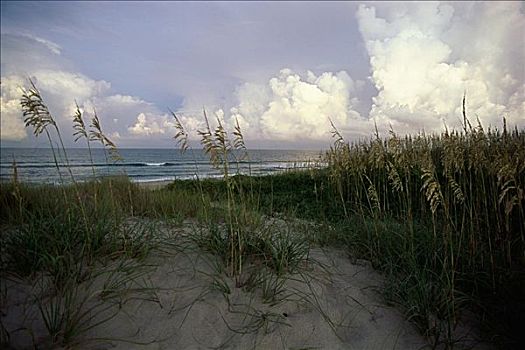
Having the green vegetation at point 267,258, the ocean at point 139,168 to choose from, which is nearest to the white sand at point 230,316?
the green vegetation at point 267,258

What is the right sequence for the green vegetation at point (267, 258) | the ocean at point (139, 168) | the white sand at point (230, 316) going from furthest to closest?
the ocean at point (139, 168) → the green vegetation at point (267, 258) → the white sand at point (230, 316)

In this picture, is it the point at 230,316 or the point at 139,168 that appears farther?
the point at 139,168

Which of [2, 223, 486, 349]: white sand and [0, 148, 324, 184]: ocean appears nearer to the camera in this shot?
[2, 223, 486, 349]: white sand

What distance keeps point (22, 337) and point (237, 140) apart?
2.56m

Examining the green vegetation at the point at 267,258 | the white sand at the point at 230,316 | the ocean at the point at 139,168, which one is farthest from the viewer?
the ocean at the point at 139,168

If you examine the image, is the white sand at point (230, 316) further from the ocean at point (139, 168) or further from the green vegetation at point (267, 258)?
the ocean at point (139, 168)

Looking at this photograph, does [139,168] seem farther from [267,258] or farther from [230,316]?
[230,316]

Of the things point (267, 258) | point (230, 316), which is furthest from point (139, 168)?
point (230, 316)

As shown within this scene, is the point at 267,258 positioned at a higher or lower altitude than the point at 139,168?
higher

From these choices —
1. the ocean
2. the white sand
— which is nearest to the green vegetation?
the white sand

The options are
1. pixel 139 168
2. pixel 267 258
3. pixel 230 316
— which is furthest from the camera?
pixel 139 168

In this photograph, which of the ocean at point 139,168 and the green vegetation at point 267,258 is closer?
the green vegetation at point 267,258

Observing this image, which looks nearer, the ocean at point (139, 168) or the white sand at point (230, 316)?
the white sand at point (230, 316)

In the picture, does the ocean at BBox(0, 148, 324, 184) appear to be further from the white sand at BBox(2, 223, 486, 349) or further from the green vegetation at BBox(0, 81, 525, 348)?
the white sand at BBox(2, 223, 486, 349)
